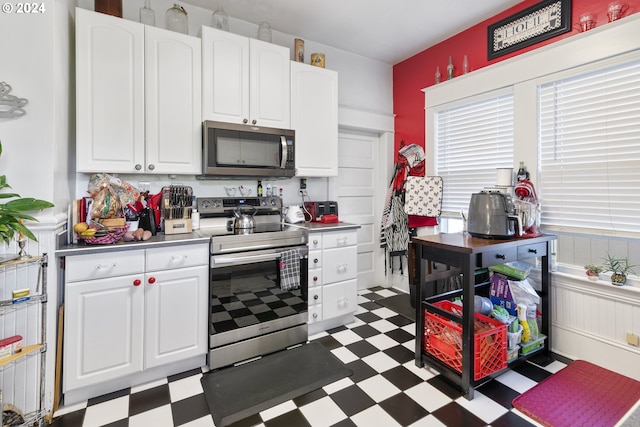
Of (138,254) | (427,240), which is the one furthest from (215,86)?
(427,240)

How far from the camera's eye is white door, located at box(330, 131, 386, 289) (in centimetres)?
364

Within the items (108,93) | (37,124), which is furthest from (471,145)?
(37,124)

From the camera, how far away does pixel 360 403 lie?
5.89 ft

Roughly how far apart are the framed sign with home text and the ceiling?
0.15m

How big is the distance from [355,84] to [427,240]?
2300mm

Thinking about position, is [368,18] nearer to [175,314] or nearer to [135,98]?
[135,98]

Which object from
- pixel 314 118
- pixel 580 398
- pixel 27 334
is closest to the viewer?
pixel 27 334

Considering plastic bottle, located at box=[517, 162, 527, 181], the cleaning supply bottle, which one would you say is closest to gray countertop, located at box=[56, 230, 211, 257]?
the cleaning supply bottle

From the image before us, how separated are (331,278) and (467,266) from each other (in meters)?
1.22

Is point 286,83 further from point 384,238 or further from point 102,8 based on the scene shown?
point 384,238

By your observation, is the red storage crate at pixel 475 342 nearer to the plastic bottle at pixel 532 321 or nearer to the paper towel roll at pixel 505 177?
the plastic bottle at pixel 532 321

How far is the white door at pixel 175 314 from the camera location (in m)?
1.94

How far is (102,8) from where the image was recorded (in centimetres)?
210

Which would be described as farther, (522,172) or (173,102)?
(522,172)
